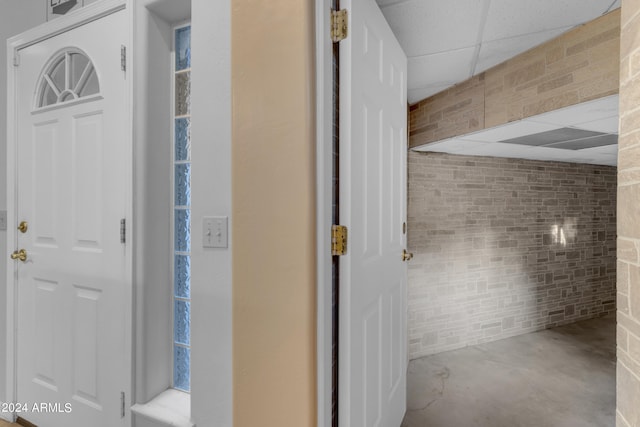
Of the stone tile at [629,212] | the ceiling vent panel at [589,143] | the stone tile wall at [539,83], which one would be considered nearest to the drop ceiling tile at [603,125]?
the ceiling vent panel at [589,143]

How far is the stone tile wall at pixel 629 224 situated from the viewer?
36.1 inches

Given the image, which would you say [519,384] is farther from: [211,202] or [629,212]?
[211,202]

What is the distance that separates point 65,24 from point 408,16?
182 centimetres

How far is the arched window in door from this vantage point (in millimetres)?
1721

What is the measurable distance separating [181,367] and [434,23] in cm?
222

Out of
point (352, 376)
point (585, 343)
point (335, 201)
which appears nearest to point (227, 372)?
point (352, 376)

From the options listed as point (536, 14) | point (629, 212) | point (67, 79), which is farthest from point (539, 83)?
point (67, 79)

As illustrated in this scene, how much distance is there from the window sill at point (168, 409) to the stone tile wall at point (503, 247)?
225cm

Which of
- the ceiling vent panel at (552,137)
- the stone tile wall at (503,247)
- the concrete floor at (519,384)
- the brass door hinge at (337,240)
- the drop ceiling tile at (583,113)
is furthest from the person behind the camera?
the stone tile wall at (503,247)

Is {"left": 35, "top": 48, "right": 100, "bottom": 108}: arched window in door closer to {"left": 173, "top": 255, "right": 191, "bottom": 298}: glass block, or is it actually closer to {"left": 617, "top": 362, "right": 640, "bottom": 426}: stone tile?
{"left": 173, "top": 255, "right": 191, "bottom": 298}: glass block

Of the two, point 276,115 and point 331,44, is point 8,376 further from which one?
point 331,44

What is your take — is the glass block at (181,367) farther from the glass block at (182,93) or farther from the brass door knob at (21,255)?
the glass block at (182,93)

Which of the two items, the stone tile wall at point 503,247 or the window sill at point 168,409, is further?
the stone tile wall at point 503,247

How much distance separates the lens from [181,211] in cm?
166
